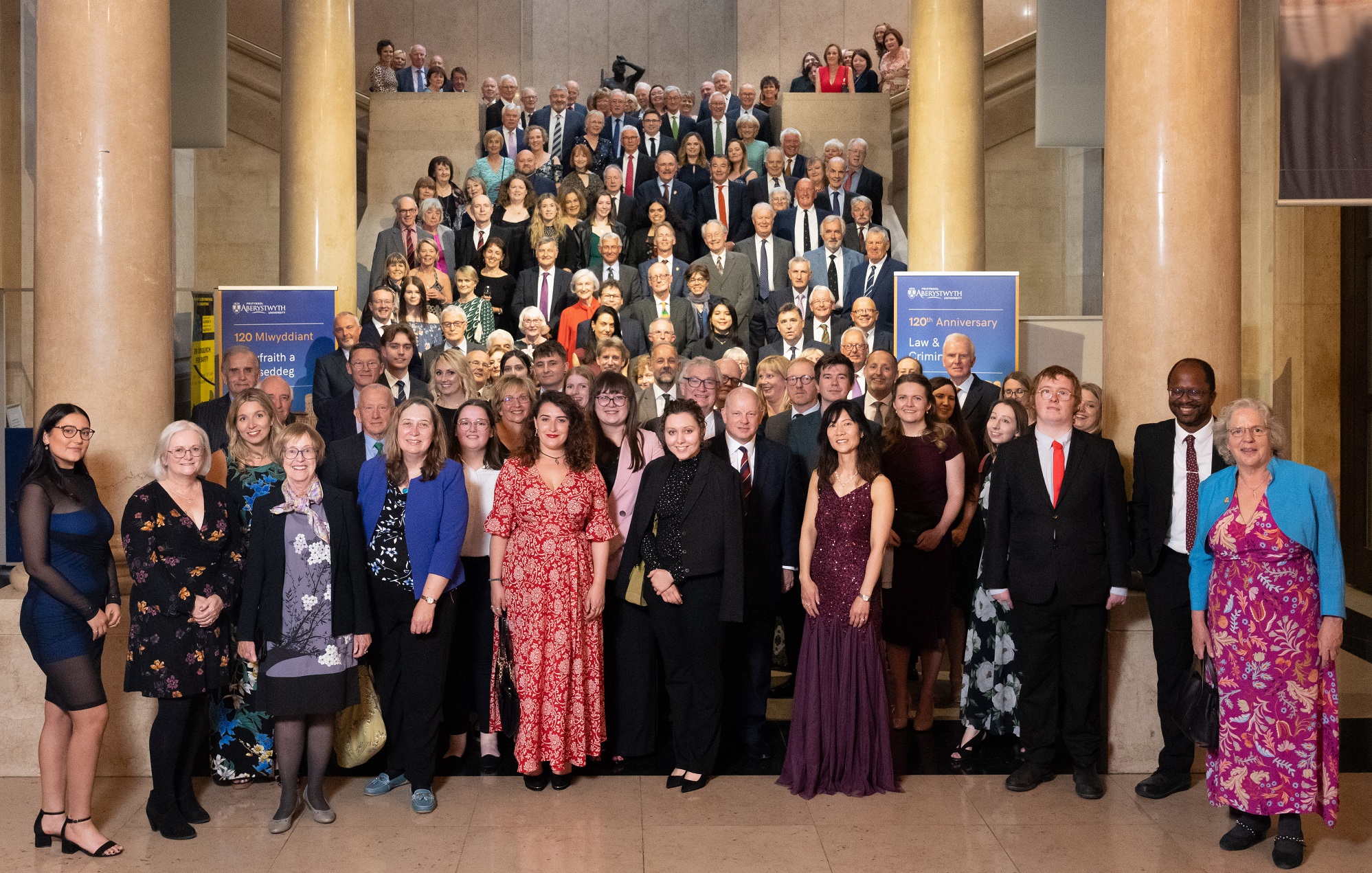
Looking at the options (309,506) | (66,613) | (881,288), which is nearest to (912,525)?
(309,506)

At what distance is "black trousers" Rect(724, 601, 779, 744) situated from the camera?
6328 mm

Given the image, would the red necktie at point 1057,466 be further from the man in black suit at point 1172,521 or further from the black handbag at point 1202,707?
the black handbag at point 1202,707

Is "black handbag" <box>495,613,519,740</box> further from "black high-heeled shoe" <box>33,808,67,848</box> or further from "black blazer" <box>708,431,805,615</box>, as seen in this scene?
"black high-heeled shoe" <box>33,808,67,848</box>

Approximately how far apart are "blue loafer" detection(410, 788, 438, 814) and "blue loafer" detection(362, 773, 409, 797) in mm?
256

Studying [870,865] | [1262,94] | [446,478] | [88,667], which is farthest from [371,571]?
[1262,94]

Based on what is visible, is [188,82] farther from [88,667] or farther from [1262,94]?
[1262,94]

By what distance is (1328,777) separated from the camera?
493 cm

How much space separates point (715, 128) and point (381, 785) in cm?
1002

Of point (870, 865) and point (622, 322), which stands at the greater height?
point (622, 322)

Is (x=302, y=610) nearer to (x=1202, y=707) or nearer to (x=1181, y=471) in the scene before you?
(x=1202, y=707)

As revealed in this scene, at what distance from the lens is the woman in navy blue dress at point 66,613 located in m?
4.82

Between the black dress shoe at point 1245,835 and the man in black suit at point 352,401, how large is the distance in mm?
4849

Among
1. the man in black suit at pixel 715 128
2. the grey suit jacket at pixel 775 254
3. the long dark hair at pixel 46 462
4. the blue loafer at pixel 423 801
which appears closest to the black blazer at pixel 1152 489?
the blue loafer at pixel 423 801

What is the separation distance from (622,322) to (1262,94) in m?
5.43
